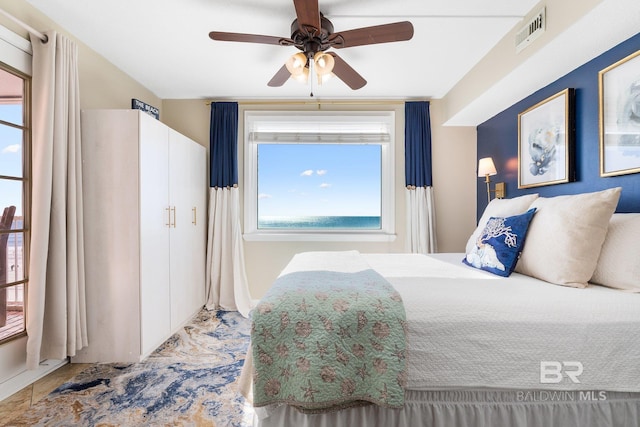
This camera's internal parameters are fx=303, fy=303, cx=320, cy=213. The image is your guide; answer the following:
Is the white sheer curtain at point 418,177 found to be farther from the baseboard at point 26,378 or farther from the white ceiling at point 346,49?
the baseboard at point 26,378

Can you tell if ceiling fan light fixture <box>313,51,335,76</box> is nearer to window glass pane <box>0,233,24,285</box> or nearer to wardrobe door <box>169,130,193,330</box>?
wardrobe door <box>169,130,193,330</box>

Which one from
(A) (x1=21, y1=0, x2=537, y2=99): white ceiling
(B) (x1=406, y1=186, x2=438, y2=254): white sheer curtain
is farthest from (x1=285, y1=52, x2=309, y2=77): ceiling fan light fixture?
(B) (x1=406, y1=186, x2=438, y2=254): white sheer curtain

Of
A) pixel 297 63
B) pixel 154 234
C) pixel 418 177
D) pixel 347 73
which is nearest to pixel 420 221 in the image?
pixel 418 177

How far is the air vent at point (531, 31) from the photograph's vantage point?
6.17 feet

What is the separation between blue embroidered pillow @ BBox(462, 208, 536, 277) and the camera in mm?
1629

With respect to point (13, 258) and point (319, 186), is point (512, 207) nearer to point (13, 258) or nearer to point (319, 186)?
point (319, 186)

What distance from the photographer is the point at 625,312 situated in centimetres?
110

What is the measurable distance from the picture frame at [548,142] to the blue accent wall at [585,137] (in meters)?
0.04

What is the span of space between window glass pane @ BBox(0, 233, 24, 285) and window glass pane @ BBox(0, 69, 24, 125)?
745 millimetres

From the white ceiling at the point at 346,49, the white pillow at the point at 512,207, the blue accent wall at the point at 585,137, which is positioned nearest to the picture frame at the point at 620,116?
the blue accent wall at the point at 585,137

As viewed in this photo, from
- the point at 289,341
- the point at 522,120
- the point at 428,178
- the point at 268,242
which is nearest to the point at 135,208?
the point at 268,242

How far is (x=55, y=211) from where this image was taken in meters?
2.02

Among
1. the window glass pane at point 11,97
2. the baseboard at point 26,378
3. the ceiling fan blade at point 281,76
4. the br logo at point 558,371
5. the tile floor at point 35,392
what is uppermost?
the ceiling fan blade at point 281,76

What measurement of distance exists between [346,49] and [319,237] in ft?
6.45
